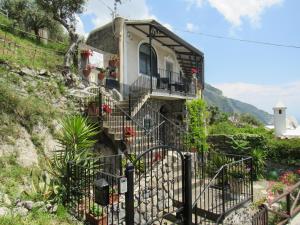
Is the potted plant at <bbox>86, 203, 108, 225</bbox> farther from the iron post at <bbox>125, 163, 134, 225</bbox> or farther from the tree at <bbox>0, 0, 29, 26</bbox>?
the tree at <bbox>0, 0, 29, 26</bbox>

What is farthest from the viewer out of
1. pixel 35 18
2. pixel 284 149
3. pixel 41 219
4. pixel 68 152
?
pixel 35 18

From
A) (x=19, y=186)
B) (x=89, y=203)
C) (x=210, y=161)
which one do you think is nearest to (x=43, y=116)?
(x=19, y=186)

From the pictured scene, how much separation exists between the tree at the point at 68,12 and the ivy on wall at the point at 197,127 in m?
5.94

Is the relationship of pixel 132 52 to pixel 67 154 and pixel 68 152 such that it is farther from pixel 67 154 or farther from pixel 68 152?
pixel 67 154

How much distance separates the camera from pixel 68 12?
502 inches

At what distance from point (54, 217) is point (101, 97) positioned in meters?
4.67

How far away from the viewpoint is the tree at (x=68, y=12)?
11.2 metres

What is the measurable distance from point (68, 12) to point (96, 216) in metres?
10.1

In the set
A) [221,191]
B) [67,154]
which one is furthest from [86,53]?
[221,191]

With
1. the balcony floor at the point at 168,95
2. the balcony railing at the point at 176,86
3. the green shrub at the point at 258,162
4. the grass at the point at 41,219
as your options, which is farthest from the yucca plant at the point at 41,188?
the green shrub at the point at 258,162

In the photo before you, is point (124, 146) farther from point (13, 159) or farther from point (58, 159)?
point (13, 159)

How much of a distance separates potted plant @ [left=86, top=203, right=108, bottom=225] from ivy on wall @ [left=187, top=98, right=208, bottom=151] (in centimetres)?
627

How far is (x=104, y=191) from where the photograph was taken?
14.6 feet

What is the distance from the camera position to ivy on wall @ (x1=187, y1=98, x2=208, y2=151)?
40.1 feet
